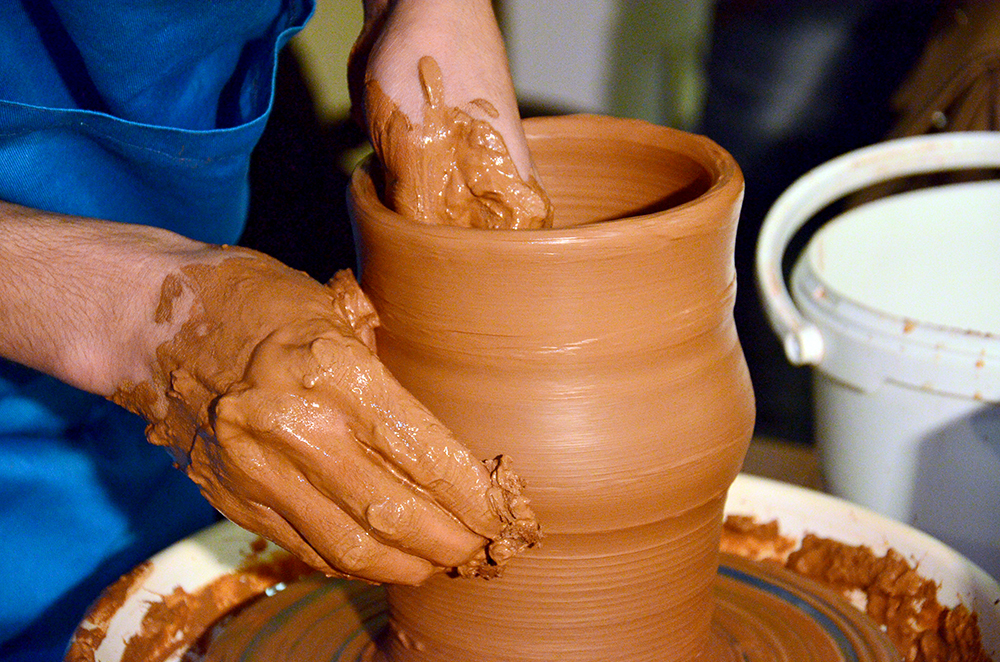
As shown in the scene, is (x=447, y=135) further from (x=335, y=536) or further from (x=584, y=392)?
(x=335, y=536)

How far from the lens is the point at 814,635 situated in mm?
1094

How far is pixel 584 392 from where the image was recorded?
873mm

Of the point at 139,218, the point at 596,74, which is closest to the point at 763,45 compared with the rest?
the point at 596,74

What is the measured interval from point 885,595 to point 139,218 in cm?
108

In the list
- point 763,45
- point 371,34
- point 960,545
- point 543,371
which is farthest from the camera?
point 763,45

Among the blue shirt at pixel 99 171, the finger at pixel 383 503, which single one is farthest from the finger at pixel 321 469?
the blue shirt at pixel 99 171

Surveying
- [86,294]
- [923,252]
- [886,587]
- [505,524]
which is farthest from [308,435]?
[923,252]

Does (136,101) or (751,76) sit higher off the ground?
(136,101)

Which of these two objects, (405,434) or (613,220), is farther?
(613,220)

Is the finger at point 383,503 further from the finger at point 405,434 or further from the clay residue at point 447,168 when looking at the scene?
the clay residue at point 447,168

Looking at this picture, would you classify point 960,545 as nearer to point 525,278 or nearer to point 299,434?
point 525,278

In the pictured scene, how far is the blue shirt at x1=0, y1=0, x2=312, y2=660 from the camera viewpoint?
46.1 inches

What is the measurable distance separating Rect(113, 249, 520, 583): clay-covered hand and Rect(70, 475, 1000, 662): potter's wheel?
13.2 inches

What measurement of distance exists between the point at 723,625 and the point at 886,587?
24 cm
